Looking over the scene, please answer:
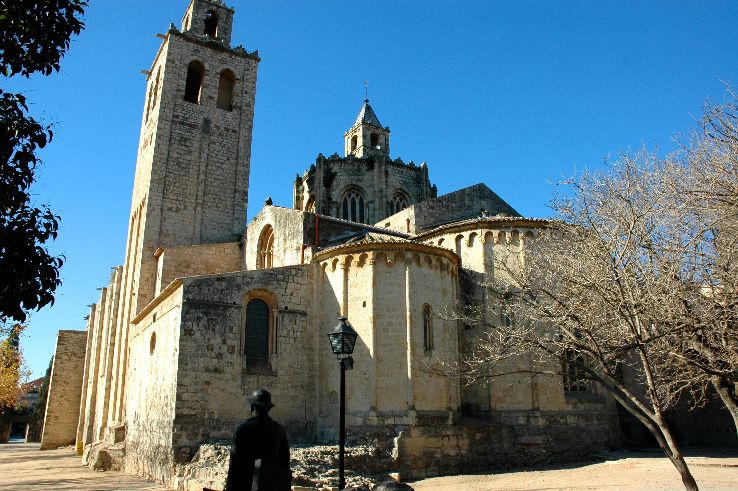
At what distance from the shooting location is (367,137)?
131 ft

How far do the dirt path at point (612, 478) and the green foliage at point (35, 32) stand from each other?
11.0 metres

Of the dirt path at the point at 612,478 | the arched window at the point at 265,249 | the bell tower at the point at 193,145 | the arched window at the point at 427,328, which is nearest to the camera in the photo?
the dirt path at the point at 612,478

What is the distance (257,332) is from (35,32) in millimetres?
10767

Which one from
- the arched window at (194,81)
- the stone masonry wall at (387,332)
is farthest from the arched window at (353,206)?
the stone masonry wall at (387,332)

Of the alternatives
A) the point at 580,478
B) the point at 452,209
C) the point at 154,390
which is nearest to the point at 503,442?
the point at 580,478

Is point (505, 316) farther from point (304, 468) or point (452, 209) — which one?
point (452, 209)

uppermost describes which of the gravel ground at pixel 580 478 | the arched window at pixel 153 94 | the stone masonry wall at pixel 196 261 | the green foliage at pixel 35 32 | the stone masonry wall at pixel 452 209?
the arched window at pixel 153 94

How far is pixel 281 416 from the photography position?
1628 cm

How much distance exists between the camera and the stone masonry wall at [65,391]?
35.7m

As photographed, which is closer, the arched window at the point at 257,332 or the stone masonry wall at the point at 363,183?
the arched window at the point at 257,332

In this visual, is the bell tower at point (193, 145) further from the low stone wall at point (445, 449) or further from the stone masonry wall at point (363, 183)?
the low stone wall at point (445, 449)

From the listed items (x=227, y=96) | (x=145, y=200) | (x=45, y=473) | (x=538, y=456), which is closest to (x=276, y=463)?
(x=538, y=456)

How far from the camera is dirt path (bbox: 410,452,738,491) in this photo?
12617mm

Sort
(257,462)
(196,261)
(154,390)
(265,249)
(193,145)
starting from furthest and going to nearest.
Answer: (193,145), (196,261), (265,249), (154,390), (257,462)
